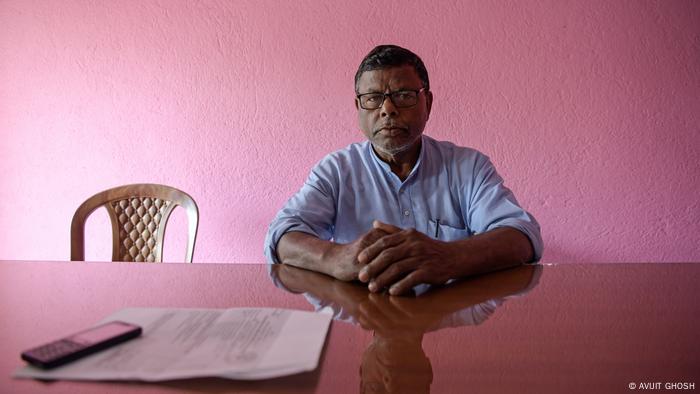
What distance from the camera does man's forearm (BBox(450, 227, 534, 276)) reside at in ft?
2.95

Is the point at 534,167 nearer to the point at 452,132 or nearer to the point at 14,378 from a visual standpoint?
the point at 452,132

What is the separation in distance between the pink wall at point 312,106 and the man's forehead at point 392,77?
680 millimetres

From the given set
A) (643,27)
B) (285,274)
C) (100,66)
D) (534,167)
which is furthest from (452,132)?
(100,66)

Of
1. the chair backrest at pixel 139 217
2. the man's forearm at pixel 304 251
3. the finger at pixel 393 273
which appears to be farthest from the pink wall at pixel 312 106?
the finger at pixel 393 273

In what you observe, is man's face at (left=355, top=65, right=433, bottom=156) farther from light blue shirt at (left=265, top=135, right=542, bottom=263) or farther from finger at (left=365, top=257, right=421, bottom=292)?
finger at (left=365, top=257, right=421, bottom=292)

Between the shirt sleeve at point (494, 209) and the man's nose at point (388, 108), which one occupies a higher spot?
the man's nose at point (388, 108)

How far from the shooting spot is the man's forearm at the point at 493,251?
2.95 ft

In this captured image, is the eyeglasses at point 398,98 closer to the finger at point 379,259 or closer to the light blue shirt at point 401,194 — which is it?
the light blue shirt at point 401,194

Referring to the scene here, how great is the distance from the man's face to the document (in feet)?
2.91

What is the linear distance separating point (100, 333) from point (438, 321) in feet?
1.37

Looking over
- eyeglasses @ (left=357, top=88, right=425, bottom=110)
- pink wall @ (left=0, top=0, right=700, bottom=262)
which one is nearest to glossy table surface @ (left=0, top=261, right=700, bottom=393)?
eyeglasses @ (left=357, top=88, right=425, bottom=110)

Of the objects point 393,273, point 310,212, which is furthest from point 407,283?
point 310,212

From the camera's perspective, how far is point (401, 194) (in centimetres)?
145

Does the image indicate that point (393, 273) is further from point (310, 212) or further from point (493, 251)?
point (310, 212)
